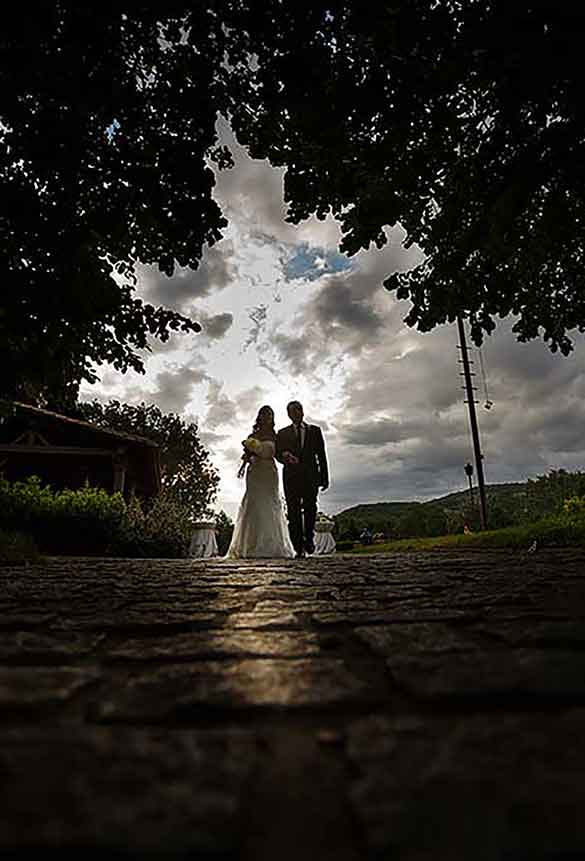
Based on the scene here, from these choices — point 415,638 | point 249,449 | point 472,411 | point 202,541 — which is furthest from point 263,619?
point 472,411

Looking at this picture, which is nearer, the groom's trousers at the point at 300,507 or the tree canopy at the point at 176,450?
the groom's trousers at the point at 300,507

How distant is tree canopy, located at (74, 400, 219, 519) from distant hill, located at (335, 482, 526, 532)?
9.84 meters

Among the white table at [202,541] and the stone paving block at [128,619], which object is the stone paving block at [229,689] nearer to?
the stone paving block at [128,619]

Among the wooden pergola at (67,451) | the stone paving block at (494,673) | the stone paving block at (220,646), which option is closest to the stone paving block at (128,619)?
the stone paving block at (220,646)

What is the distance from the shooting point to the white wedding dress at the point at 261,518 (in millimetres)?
10562

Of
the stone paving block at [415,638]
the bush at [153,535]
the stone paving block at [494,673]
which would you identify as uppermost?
the bush at [153,535]

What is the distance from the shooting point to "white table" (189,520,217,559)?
1720cm

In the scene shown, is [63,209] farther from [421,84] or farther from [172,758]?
[172,758]

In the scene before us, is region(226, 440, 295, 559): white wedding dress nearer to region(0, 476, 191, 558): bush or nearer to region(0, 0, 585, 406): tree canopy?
region(0, 476, 191, 558): bush

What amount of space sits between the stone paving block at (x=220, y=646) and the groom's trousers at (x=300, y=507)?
6.93 meters

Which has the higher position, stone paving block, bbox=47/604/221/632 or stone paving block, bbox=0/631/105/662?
stone paving block, bbox=47/604/221/632

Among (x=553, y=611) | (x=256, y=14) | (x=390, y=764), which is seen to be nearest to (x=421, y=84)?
(x=256, y=14)

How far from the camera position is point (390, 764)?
31.4 inches

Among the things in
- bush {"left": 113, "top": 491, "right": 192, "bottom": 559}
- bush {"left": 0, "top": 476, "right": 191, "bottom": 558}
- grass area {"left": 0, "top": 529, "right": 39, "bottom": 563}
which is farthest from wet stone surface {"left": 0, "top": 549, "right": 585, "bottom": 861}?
bush {"left": 113, "top": 491, "right": 192, "bottom": 559}
